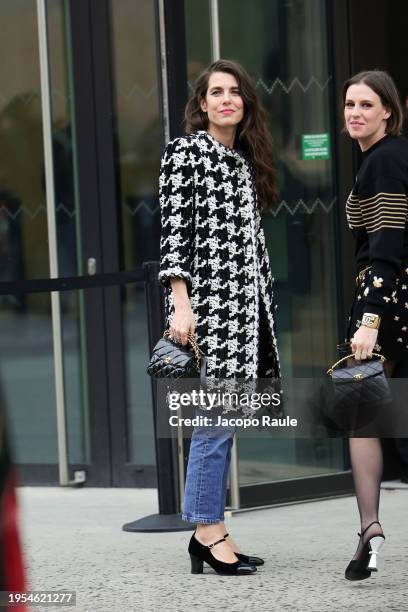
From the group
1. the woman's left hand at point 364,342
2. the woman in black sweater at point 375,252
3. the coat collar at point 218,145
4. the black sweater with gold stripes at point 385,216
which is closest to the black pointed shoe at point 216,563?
the woman in black sweater at point 375,252

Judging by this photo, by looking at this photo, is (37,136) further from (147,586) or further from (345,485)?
(147,586)

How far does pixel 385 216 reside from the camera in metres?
4.57

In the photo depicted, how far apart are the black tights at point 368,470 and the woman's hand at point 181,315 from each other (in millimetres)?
652

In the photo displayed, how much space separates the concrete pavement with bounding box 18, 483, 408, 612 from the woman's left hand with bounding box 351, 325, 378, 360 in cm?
76

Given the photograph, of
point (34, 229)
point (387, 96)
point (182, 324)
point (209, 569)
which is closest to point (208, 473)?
point (209, 569)

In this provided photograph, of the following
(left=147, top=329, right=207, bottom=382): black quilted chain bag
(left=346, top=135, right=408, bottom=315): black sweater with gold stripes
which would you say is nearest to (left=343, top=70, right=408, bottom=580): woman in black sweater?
(left=346, top=135, right=408, bottom=315): black sweater with gold stripes

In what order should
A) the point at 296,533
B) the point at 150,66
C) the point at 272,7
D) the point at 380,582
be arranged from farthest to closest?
1. the point at 150,66
2. the point at 272,7
3. the point at 296,533
4. the point at 380,582

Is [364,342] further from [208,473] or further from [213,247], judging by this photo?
[208,473]

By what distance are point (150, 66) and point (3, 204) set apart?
107 centimetres

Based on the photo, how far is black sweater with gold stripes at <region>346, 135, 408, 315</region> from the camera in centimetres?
457

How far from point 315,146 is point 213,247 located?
195cm

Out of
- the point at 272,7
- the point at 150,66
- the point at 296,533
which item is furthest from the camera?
the point at 150,66

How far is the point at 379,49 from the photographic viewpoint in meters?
6.90

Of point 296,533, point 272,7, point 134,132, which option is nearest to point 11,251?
point 134,132
